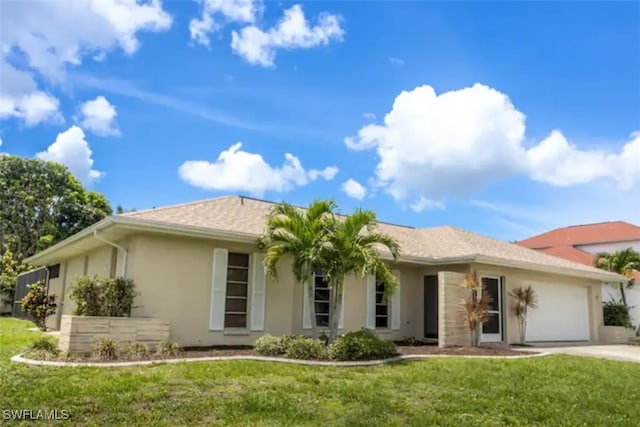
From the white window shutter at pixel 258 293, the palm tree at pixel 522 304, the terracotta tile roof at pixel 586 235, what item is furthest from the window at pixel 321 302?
the terracotta tile roof at pixel 586 235

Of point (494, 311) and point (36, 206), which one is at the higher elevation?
point (36, 206)

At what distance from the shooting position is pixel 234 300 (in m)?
12.9

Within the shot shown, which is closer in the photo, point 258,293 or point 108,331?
point 108,331

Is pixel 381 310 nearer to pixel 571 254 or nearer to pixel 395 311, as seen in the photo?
pixel 395 311

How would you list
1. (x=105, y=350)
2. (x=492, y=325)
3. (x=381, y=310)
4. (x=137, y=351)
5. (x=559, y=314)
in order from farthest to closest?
1. (x=559, y=314)
2. (x=492, y=325)
3. (x=381, y=310)
4. (x=137, y=351)
5. (x=105, y=350)

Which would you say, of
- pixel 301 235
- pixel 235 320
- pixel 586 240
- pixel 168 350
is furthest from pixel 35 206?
pixel 586 240

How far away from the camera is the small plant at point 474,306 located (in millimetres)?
14258

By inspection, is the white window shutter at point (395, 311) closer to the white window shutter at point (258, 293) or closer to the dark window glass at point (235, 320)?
the white window shutter at point (258, 293)

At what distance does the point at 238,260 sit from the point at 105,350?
4.36 m

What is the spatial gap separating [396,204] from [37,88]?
12.8 meters

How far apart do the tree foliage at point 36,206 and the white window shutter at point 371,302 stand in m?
26.3

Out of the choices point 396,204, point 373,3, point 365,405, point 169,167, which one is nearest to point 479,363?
point 365,405

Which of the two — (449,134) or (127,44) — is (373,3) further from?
(127,44)

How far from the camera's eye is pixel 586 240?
36750 millimetres
